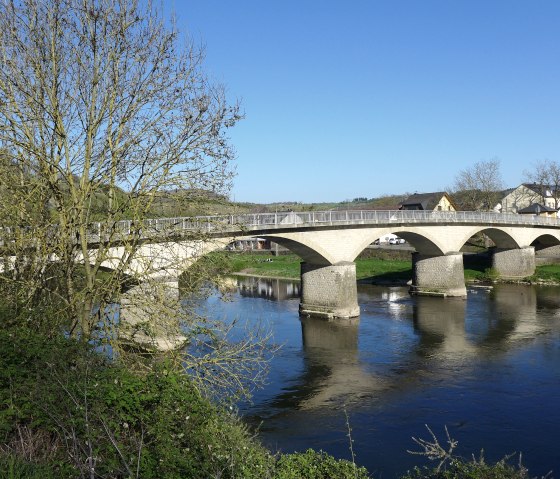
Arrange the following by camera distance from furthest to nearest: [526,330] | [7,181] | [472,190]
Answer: [472,190] → [526,330] → [7,181]

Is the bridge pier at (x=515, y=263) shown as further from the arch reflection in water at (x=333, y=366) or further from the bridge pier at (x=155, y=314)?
the bridge pier at (x=155, y=314)

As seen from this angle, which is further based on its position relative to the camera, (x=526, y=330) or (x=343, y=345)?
(x=526, y=330)

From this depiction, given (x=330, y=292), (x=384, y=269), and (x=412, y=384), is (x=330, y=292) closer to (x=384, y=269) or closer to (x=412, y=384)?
(x=412, y=384)

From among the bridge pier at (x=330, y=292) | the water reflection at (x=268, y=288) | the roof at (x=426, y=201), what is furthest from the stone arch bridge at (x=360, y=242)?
the roof at (x=426, y=201)

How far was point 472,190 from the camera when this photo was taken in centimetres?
8200

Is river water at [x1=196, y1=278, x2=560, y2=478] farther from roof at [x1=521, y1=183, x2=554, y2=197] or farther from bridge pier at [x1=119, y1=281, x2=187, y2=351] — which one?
roof at [x1=521, y1=183, x2=554, y2=197]

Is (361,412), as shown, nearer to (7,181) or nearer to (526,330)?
(7,181)

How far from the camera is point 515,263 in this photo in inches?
1961

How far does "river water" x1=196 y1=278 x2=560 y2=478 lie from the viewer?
1500 centimetres

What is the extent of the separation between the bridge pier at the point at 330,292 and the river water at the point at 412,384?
1.01 m

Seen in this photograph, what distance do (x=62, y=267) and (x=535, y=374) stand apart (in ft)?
59.8

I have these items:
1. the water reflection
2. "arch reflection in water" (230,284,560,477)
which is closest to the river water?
"arch reflection in water" (230,284,560,477)

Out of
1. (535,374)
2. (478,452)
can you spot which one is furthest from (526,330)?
(478,452)

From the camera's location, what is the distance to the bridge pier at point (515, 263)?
4934 cm
